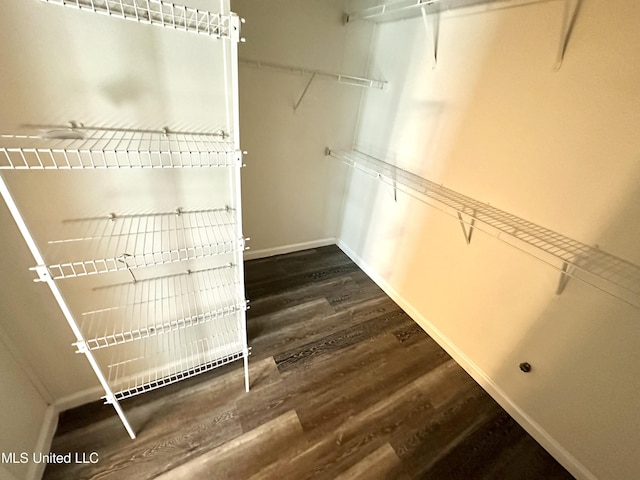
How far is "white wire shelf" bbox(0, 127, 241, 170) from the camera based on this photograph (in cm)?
88

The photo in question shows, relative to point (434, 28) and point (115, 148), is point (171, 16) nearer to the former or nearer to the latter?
point (115, 148)

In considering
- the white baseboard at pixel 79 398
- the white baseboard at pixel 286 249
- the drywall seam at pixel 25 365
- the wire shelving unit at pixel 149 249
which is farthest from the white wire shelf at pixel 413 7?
the white baseboard at pixel 79 398

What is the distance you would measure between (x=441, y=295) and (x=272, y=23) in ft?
6.95

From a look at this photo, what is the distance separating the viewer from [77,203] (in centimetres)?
104

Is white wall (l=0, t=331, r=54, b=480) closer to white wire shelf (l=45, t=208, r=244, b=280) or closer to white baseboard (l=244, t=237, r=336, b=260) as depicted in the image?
white wire shelf (l=45, t=208, r=244, b=280)

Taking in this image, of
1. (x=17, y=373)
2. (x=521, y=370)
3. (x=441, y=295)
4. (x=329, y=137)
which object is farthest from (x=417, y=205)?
(x=17, y=373)

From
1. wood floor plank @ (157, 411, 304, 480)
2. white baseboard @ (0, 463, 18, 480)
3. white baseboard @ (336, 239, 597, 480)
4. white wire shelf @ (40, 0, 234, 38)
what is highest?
white wire shelf @ (40, 0, 234, 38)

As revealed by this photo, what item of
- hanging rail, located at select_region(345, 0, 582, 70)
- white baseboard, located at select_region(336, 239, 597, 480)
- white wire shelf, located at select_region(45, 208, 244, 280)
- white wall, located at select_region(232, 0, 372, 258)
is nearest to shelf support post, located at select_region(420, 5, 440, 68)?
hanging rail, located at select_region(345, 0, 582, 70)

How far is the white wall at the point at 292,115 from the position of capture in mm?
1832

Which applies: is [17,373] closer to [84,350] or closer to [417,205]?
[84,350]

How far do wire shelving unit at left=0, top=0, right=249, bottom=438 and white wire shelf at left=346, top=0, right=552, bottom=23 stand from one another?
46.1 inches

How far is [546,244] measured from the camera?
50.5 inches

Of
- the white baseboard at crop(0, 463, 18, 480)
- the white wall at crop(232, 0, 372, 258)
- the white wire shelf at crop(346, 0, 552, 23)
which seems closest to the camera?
the white baseboard at crop(0, 463, 18, 480)

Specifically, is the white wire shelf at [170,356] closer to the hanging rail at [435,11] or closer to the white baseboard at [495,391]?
the white baseboard at [495,391]
